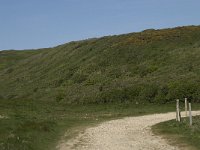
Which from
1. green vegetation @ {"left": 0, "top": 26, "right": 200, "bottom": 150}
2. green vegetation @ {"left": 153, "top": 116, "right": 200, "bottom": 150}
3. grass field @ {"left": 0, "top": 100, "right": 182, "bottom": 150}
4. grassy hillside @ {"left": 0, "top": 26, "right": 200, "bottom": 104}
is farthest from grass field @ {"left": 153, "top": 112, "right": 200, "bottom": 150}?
grassy hillside @ {"left": 0, "top": 26, "right": 200, "bottom": 104}

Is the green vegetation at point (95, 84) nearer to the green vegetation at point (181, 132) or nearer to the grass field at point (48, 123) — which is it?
the grass field at point (48, 123)

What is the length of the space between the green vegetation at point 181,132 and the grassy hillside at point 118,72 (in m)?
15.3

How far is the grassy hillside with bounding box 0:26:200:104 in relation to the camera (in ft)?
146

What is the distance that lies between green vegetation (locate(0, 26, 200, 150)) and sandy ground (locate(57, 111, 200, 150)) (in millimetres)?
1264

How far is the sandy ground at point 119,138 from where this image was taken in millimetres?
19297

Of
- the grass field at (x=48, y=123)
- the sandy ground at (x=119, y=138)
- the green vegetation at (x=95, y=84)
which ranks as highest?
the green vegetation at (x=95, y=84)

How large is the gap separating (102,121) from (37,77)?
39583mm

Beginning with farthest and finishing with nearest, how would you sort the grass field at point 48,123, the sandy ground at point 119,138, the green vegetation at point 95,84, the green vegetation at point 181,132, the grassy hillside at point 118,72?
the grassy hillside at point 118,72
the green vegetation at point 95,84
the grass field at point 48,123
the green vegetation at point 181,132
the sandy ground at point 119,138

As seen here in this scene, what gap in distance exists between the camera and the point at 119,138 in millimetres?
21938

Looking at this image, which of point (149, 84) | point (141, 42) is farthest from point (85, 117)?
point (141, 42)

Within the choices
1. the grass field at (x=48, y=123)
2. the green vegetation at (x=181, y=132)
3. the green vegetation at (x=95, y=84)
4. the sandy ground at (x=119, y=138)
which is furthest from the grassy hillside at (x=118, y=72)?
the green vegetation at (x=181, y=132)

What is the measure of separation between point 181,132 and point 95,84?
3086cm

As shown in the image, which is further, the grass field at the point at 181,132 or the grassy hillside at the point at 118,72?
the grassy hillside at the point at 118,72

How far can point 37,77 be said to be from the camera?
69.1 metres
